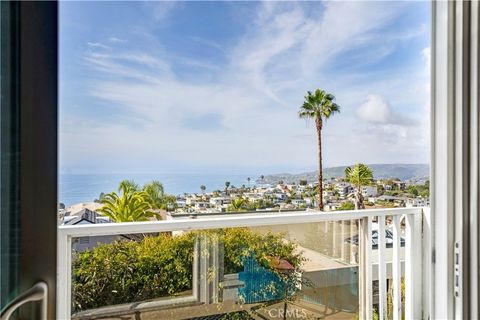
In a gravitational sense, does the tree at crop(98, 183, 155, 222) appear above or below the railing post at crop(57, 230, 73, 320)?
above

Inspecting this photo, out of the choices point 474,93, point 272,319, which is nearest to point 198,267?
point 272,319

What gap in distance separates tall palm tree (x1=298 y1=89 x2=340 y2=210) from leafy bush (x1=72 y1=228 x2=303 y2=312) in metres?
0.72

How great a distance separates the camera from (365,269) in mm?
2178

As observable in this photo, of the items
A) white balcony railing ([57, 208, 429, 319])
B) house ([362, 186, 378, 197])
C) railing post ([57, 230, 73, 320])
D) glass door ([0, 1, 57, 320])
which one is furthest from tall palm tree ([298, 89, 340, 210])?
glass door ([0, 1, 57, 320])

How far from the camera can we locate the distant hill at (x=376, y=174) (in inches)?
86.8

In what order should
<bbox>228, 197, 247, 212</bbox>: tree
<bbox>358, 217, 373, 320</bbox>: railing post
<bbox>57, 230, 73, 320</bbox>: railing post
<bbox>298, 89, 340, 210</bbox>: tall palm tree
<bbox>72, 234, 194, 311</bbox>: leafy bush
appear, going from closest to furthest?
<bbox>57, 230, 73, 320</bbox>: railing post
<bbox>72, 234, 194, 311</bbox>: leafy bush
<bbox>358, 217, 373, 320</bbox>: railing post
<bbox>228, 197, 247, 212</bbox>: tree
<bbox>298, 89, 340, 210</bbox>: tall palm tree

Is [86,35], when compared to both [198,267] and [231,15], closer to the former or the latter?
[231,15]

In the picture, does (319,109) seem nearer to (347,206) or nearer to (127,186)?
(347,206)

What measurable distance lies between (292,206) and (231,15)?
4.71ft

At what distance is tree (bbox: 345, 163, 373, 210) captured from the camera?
8.30ft

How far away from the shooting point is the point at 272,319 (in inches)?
81.8

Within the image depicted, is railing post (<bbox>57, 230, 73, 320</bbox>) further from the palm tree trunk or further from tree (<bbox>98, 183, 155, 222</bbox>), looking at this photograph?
the palm tree trunk

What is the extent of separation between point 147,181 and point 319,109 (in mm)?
1381

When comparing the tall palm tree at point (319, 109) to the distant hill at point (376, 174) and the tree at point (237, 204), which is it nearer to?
the distant hill at point (376, 174)
